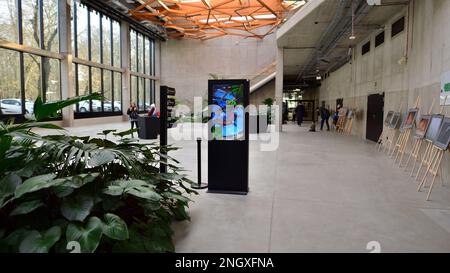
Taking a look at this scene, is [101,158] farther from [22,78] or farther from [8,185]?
[22,78]

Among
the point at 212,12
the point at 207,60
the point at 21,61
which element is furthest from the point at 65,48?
the point at 207,60

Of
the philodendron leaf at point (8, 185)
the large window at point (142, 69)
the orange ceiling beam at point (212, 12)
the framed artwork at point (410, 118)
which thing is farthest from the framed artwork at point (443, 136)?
the large window at point (142, 69)

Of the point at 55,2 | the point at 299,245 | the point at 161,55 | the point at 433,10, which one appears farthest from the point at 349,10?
the point at 161,55

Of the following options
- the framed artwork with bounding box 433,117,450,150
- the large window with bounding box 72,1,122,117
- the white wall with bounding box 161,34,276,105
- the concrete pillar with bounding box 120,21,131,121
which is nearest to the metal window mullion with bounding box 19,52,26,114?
the large window with bounding box 72,1,122,117

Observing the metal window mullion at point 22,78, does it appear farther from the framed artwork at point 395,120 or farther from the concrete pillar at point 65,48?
the framed artwork at point 395,120

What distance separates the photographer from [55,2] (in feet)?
48.9

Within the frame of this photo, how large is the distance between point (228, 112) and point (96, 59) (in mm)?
15863

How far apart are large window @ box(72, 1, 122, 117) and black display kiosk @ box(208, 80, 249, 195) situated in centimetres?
1323

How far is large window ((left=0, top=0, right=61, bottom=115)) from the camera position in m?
12.3

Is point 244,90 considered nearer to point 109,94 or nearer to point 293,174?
point 293,174

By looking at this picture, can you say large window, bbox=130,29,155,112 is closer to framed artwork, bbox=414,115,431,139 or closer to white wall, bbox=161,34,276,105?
white wall, bbox=161,34,276,105

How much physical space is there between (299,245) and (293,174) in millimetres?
2993

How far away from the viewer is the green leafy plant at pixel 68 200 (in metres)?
2.04

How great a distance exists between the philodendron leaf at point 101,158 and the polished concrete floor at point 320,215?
92cm
